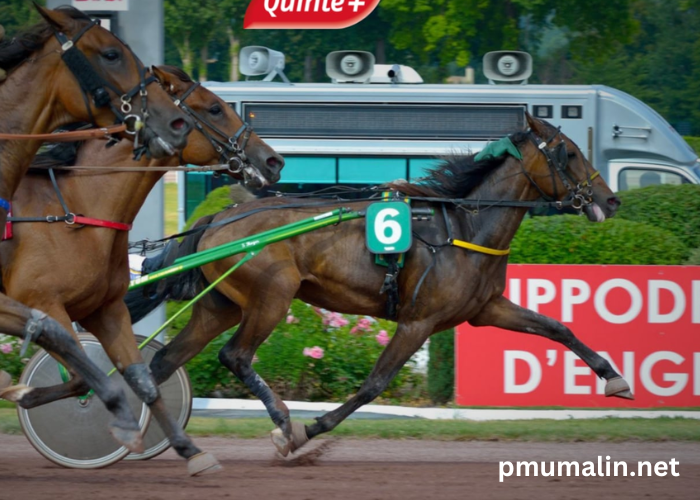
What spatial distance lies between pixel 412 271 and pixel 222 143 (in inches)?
59.0

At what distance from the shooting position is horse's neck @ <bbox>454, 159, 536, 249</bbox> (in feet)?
23.1

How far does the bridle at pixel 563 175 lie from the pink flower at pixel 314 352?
8.76ft

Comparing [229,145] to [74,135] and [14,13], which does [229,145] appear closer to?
[74,135]

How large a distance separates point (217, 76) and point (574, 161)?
36.6m

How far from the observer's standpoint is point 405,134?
13406 millimetres

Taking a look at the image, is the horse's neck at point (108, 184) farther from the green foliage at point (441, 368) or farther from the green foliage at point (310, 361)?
the green foliage at point (441, 368)

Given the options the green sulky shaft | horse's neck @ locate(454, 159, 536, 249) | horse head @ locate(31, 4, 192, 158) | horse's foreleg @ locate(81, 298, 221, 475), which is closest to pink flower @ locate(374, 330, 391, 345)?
horse's neck @ locate(454, 159, 536, 249)

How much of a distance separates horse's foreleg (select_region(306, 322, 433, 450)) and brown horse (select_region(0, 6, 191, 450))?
175cm

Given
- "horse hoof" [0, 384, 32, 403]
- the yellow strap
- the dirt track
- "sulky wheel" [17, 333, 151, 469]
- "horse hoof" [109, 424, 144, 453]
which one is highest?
the yellow strap

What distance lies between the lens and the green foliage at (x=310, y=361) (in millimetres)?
9031

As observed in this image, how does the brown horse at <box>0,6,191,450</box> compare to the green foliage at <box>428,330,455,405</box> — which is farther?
the green foliage at <box>428,330,455,405</box>

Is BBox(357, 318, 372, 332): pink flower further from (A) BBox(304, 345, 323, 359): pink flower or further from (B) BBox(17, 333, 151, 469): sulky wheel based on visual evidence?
(B) BBox(17, 333, 151, 469): sulky wheel

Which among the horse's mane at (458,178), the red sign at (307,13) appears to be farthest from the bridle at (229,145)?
the red sign at (307,13)

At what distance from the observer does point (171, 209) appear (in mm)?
35344
